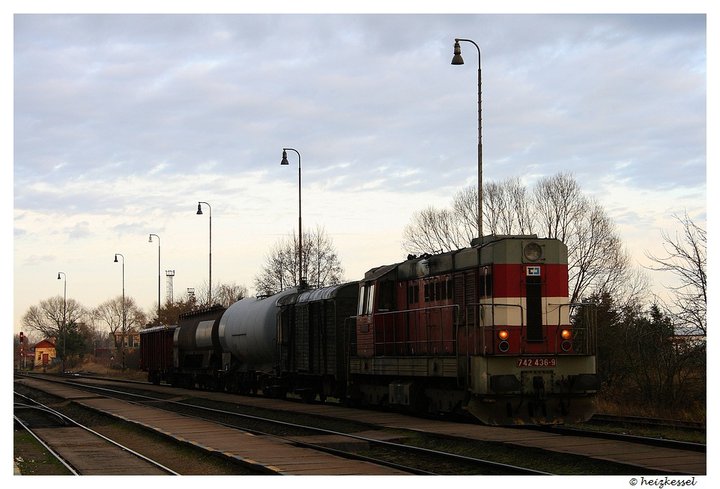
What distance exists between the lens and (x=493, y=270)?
19.4 metres

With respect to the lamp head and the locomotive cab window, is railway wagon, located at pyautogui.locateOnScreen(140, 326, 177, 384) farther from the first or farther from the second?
the lamp head

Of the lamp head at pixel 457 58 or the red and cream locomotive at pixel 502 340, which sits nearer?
the red and cream locomotive at pixel 502 340

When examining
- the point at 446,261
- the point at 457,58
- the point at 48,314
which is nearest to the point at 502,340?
the point at 446,261

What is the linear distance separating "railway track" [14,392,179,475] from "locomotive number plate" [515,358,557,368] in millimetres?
7411

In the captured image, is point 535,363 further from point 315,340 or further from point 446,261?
point 315,340

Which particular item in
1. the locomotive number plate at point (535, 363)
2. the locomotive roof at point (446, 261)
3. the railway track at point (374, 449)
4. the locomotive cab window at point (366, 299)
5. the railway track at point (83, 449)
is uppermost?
the locomotive roof at point (446, 261)

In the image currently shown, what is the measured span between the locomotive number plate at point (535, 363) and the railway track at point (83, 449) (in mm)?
7411

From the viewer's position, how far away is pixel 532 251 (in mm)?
19625

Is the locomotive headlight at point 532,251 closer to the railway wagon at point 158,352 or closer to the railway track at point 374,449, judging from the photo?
the railway track at point 374,449

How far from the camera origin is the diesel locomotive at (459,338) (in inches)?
737

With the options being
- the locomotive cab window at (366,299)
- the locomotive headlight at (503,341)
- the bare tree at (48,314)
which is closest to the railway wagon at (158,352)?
the locomotive cab window at (366,299)

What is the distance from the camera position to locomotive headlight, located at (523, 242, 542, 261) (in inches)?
768

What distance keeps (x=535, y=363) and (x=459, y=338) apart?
219 cm

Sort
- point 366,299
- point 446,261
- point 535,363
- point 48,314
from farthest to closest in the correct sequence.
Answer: point 48,314 < point 366,299 < point 446,261 < point 535,363
